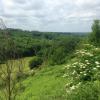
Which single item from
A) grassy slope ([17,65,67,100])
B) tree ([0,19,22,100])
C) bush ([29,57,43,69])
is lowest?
bush ([29,57,43,69])

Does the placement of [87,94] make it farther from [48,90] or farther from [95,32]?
[95,32]

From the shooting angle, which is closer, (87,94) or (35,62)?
(87,94)

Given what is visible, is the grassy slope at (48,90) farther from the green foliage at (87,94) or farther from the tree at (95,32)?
the tree at (95,32)

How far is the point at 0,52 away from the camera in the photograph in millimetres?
8281

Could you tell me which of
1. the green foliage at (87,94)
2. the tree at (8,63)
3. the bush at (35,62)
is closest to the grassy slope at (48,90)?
the green foliage at (87,94)

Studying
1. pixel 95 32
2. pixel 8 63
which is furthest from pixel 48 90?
pixel 95 32

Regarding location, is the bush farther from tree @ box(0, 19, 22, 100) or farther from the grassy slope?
tree @ box(0, 19, 22, 100)

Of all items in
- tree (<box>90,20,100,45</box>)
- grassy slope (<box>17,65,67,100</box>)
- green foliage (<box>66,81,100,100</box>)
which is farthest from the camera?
tree (<box>90,20,100,45</box>)

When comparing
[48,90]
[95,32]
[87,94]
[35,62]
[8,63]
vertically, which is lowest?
[35,62]

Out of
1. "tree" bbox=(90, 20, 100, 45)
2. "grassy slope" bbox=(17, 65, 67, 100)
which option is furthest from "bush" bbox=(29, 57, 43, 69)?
"grassy slope" bbox=(17, 65, 67, 100)

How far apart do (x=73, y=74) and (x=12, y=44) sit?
933 centimetres

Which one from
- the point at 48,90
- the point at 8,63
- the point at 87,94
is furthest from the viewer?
the point at 48,90

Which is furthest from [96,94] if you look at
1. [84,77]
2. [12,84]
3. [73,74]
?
[73,74]

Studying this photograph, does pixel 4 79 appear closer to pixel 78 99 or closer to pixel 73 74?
pixel 78 99
